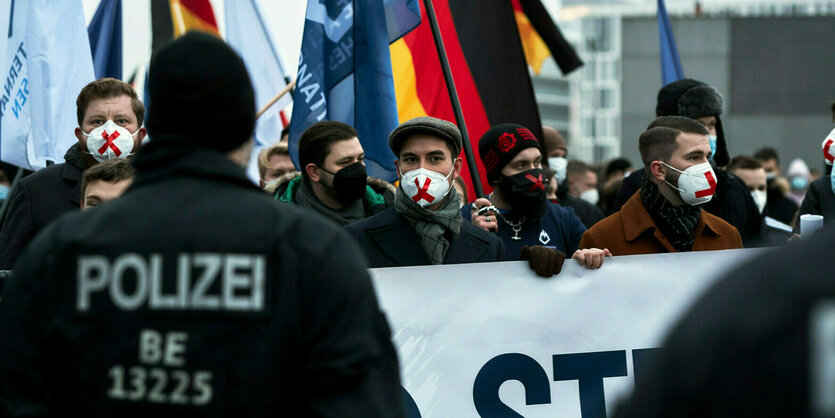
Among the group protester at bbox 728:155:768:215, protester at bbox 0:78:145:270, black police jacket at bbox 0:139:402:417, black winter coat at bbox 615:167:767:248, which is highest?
black police jacket at bbox 0:139:402:417

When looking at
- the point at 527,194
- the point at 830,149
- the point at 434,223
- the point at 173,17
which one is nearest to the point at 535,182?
the point at 527,194

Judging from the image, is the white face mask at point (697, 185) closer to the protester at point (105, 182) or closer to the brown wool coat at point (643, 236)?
the brown wool coat at point (643, 236)

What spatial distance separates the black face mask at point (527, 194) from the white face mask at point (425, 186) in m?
0.73

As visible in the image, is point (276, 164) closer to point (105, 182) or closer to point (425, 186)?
point (425, 186)

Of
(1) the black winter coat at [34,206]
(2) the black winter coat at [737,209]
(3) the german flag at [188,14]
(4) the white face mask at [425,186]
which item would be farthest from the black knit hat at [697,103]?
(3) the german flag at [188,14]

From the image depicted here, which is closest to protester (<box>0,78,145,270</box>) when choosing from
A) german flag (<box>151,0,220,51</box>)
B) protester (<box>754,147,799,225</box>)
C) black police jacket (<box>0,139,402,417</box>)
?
black police jacket (<box>0,139,402,417</box>)

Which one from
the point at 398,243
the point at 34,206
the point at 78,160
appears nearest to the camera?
the point at 398,243

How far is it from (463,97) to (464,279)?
9.67 feet

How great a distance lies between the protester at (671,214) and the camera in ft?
16.5

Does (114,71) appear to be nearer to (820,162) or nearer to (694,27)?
(694,27)

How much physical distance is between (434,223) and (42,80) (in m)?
3.04

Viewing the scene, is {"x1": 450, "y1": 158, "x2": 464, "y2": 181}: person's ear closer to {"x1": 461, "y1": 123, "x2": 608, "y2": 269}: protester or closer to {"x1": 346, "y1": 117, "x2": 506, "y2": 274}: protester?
{"x1": 346, "y1": 117, "x2": 506, "y2": 274}: protester

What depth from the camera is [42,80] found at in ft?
21.3

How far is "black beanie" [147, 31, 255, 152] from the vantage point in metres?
2.20
